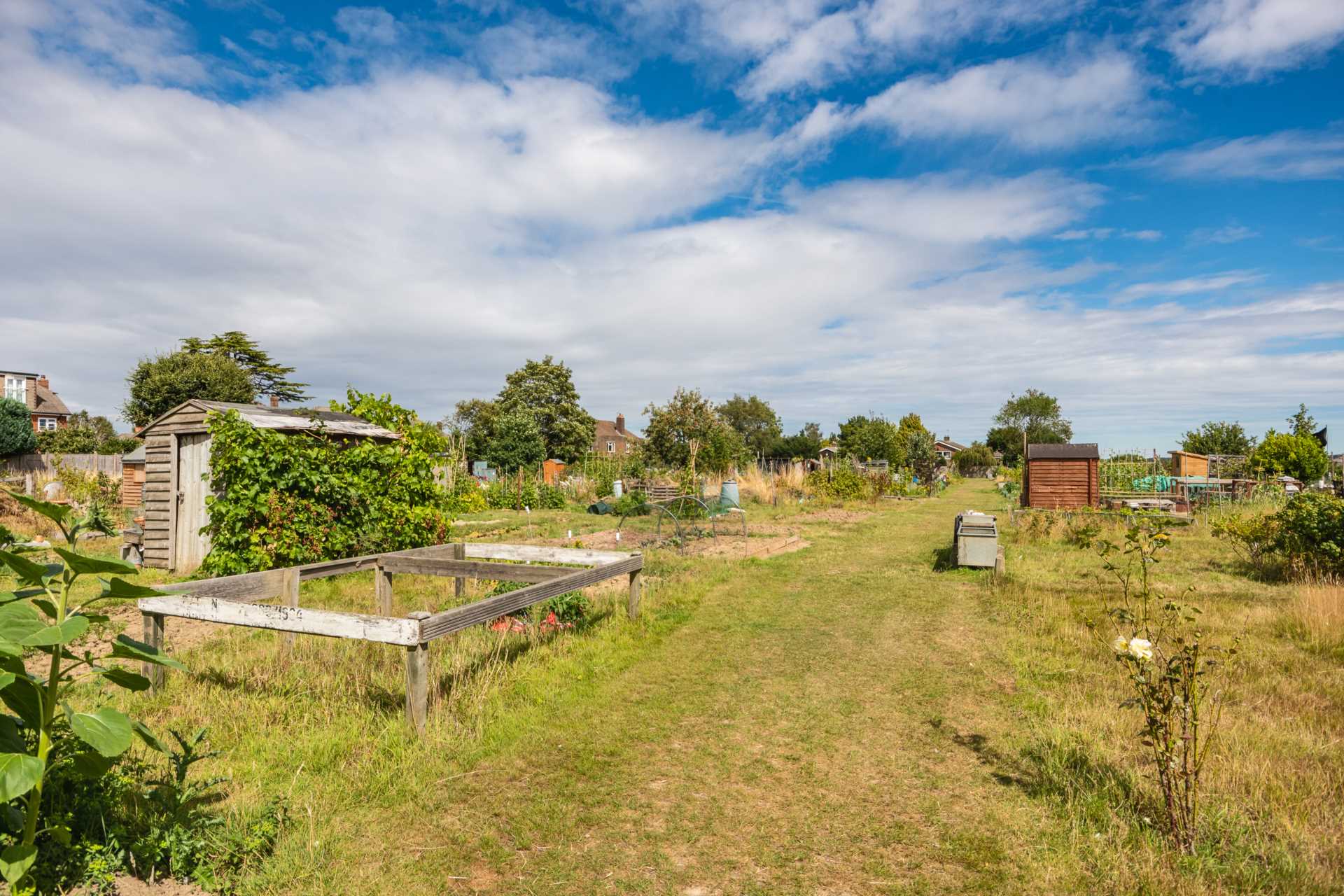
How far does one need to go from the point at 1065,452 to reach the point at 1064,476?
850mm

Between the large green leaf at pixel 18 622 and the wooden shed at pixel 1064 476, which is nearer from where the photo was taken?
the large green leaf at pixel 18 622

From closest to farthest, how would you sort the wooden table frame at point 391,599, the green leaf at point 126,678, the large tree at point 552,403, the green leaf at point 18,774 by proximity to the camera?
the green leaf at point 18,774, the green leaf at point 126,678, the wooden table frame at point 391,599, the large tree at point 552,403

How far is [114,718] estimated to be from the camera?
7.50ft

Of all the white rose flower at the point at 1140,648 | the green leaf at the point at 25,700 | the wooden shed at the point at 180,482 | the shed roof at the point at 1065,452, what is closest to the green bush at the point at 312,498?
the wooden shed at the point at 180,482

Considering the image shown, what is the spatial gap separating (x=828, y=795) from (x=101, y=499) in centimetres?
2423

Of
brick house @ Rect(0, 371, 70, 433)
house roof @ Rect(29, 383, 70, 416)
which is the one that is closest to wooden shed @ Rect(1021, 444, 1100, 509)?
brick house @ Rect(0, 371, 70, 433)

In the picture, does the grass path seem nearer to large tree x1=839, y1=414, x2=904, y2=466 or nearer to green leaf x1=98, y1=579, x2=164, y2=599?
green leaf x1=98, y1=579, x2=164, y2=599

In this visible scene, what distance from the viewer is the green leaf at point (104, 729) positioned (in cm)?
212

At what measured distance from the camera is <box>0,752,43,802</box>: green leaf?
195 cm

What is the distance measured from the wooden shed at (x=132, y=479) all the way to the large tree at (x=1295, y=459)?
4036cm

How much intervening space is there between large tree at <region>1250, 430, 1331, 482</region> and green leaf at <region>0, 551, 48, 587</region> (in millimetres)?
35867

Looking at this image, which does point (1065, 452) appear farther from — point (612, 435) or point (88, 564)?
point (612, 435)

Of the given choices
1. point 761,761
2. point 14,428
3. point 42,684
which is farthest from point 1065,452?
point 14,428

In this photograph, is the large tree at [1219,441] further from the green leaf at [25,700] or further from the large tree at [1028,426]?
the green leaf at [25,700]
